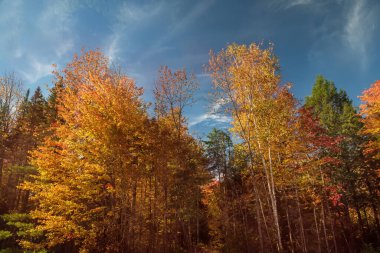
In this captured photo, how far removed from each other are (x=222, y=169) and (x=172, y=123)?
15.5m

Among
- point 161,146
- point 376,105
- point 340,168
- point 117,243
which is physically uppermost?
point 376,105

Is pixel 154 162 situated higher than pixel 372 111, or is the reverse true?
pixel 372 111

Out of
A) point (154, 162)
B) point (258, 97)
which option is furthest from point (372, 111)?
point (154, 162)

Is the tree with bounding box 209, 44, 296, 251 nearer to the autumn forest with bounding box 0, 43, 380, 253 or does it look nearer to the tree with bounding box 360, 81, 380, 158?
the autumn forest with bounding box 0, 43, 380, 253

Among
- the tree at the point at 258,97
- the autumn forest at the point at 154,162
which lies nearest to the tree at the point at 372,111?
the autumn forest at the point at 154,162

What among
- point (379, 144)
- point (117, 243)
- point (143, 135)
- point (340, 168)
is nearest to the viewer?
point (117, 243)

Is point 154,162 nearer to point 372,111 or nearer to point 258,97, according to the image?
point 258,97

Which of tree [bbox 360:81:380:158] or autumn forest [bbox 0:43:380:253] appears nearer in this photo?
autumn forest [bbox 0:43:380:253]

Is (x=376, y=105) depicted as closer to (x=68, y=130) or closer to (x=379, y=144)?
(x=379, y=144)

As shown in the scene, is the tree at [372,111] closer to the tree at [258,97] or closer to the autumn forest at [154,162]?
the autumn forest at [154,162]

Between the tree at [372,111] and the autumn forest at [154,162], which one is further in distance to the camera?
the tree at [372,111]

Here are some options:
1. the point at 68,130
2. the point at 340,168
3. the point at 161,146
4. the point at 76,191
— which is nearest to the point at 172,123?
the point at 161,146

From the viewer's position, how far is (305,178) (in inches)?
638

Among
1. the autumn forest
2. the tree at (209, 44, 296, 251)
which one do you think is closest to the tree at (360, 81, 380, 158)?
the autumn forest
